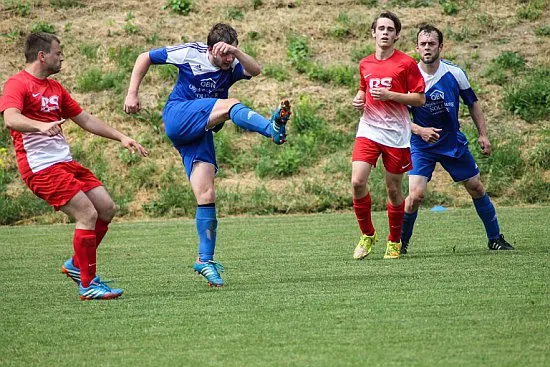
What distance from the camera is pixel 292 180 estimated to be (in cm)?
1576

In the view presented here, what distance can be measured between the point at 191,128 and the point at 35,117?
46.6 inches

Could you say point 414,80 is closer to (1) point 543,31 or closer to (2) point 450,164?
(2) point 450,164

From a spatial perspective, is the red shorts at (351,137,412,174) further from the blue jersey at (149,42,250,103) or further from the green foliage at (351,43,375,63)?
the green foliage at (351,43,375,63)

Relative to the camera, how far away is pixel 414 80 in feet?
29.7

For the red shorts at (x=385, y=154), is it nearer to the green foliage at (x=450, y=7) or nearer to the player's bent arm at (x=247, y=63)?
the player's bent arm at (x=247, y=63)

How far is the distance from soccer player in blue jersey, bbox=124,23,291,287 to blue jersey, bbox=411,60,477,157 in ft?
6.75

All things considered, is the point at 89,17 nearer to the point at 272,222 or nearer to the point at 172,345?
the point at 272,222

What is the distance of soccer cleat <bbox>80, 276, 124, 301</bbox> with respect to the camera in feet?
24.5

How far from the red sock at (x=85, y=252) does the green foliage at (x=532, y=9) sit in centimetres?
1333

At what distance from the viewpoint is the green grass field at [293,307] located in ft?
17.9

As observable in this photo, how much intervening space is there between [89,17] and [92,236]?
506 inches

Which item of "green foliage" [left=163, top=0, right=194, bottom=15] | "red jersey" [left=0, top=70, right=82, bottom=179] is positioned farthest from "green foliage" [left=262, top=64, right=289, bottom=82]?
"red jersey" [left=0, top=70, right=82, bottom=179]

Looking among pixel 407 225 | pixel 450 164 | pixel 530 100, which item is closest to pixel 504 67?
pixel 530 100

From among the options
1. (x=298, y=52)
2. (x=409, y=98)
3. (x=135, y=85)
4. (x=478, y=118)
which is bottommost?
(x=298, y=52)
